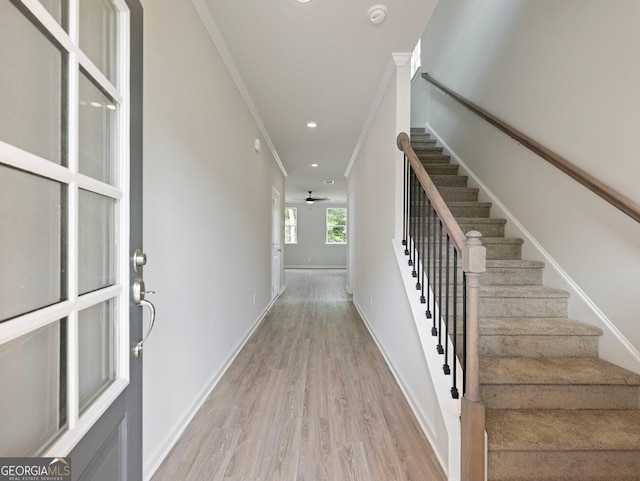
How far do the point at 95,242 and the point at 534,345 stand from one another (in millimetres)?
2227

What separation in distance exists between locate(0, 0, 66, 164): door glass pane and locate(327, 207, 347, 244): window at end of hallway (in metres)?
10.6

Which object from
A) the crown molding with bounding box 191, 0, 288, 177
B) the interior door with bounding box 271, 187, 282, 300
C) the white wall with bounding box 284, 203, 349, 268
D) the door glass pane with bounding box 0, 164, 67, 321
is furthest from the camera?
the white wall with bounding box 284, 203, 349, 268

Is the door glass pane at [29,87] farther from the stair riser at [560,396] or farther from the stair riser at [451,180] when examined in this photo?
the stair riser at [451,180]

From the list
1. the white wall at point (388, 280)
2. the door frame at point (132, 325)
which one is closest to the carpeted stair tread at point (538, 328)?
the white wall at point (388, 280)

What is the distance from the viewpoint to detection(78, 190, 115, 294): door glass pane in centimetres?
75

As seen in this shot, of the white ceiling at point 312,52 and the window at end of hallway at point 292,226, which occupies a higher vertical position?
the white ceiling at point 312,52

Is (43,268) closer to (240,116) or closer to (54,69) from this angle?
(54,69)

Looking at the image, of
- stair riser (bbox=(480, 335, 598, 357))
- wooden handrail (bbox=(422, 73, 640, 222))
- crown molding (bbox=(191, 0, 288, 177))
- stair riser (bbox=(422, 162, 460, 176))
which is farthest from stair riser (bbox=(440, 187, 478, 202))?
crown molding (bbox=(191, 0, 288, 177))

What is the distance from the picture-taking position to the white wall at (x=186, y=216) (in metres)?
1.36

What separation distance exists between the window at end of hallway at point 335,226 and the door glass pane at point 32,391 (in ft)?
34.6

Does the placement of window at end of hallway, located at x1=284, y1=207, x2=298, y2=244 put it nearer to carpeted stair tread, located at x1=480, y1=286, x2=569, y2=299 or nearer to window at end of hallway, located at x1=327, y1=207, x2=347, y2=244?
window at end of hallway, located at x1=327, y1=207, x2=347, y2=244

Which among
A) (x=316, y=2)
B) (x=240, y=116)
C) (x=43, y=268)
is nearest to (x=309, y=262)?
(x=240, y=116)

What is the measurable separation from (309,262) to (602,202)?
31.9ft

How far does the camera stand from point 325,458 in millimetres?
1460
